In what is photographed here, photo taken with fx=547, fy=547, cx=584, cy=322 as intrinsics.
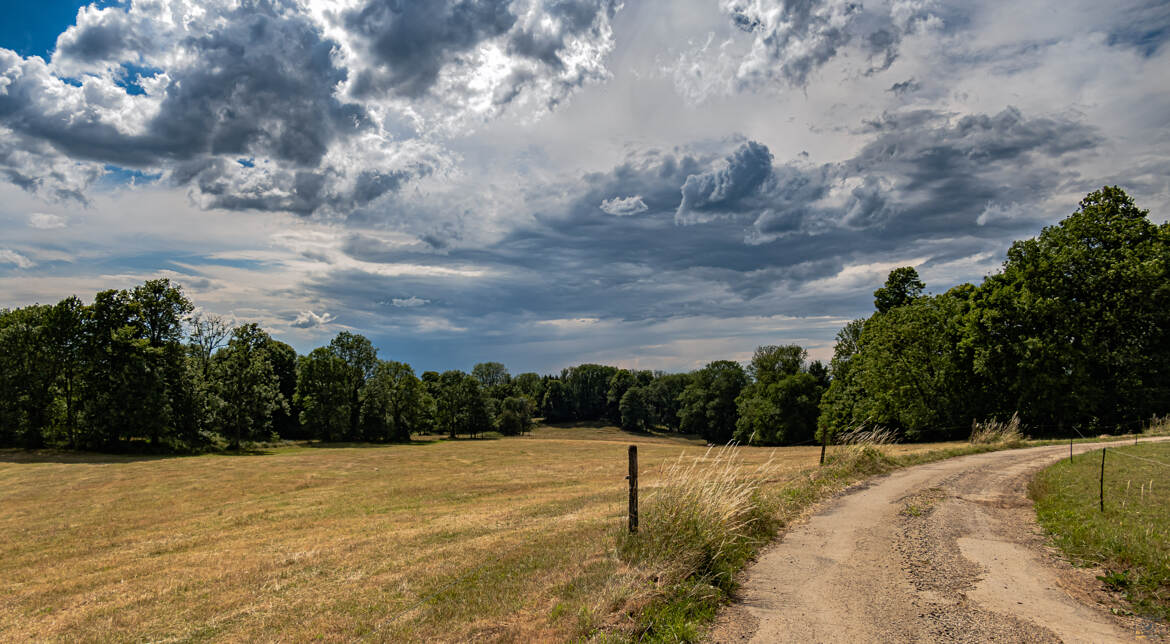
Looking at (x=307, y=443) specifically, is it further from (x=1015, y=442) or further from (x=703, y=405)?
(x=1015, y=442)

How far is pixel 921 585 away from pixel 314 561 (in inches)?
463

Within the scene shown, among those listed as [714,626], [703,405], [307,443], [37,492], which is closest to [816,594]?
[714,626]

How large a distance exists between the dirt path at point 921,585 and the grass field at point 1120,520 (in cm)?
34

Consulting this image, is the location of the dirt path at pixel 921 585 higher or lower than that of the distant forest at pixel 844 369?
lower

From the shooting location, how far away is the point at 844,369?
57250mm

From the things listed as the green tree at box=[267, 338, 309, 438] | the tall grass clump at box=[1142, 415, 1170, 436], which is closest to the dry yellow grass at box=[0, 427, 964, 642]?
the tall grass clump at box=[1142, 415, 1170, 436]

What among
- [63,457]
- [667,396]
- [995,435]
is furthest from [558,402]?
[995,435]

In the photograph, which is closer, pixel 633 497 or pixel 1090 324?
pixel 633 497

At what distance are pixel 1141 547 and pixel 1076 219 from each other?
36.0 metres

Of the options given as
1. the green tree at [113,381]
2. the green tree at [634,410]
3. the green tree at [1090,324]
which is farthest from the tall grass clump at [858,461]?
the green tree at [634,410]

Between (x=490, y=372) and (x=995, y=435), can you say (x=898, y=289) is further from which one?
(x=490, y=372)

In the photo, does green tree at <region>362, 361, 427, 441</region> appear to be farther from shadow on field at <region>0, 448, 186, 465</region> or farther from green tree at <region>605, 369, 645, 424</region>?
green tree at <region>605, 369, 645, 424</region>

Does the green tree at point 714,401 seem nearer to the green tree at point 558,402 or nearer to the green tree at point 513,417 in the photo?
the green tree at point 513,417

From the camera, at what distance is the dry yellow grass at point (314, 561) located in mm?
7680
